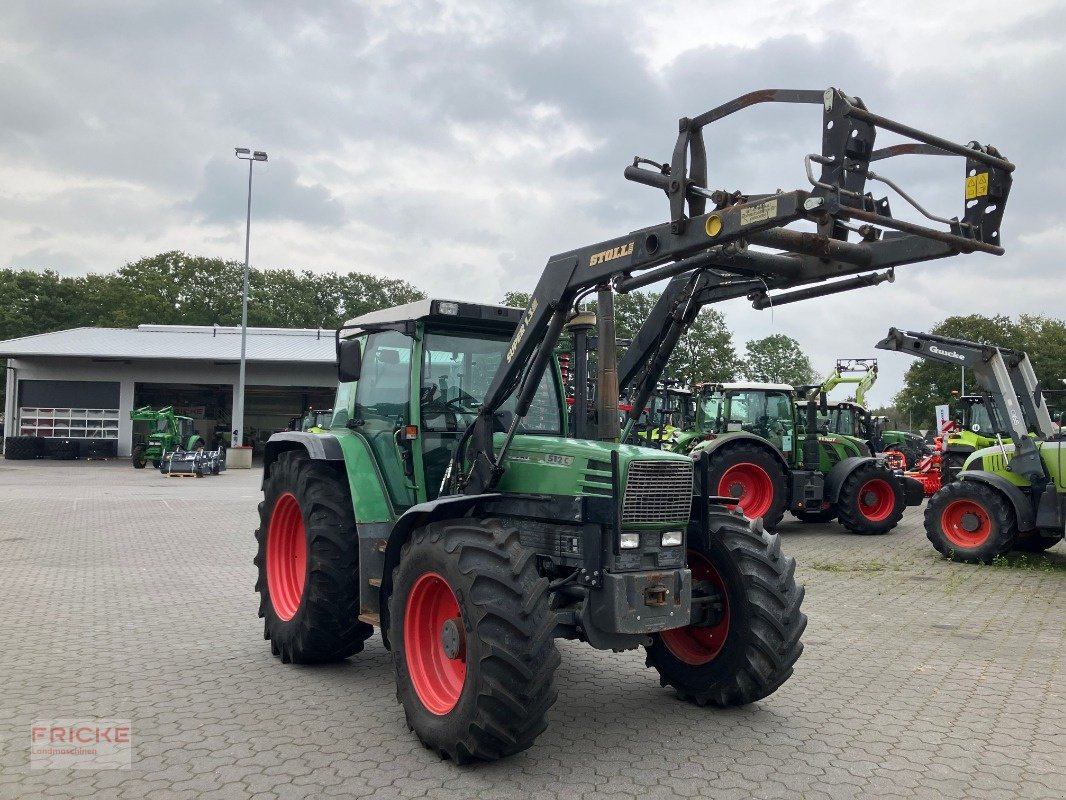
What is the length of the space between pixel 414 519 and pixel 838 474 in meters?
10.8

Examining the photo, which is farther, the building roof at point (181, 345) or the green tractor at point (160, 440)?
the building roof at point (181, 345)

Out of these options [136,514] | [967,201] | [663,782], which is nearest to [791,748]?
[663,782]

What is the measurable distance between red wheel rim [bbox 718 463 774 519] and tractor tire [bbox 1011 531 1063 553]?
3.34m

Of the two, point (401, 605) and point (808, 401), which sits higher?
point (808, 401)

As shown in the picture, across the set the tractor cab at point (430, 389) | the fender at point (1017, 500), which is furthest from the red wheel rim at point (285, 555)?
the fender at point (1017, 500)

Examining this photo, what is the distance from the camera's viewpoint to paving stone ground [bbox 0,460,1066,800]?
159 inches

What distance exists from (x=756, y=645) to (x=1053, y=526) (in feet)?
24.2

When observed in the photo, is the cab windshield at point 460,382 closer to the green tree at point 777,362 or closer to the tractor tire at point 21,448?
the tractor tire at point 21,448

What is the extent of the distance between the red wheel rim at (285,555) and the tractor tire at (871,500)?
9.90 metres

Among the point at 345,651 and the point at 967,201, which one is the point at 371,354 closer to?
the point at 345,651

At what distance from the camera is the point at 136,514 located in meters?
15.8

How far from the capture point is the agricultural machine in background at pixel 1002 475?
10.5 meters

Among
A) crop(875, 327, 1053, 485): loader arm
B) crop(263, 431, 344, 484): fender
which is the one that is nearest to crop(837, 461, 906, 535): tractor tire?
crop(875, 327, 1053, 485): loader arm

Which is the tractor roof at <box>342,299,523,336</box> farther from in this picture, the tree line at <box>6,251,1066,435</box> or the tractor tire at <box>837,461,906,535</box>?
the tree line at <box>6,251,1066,435</box>
